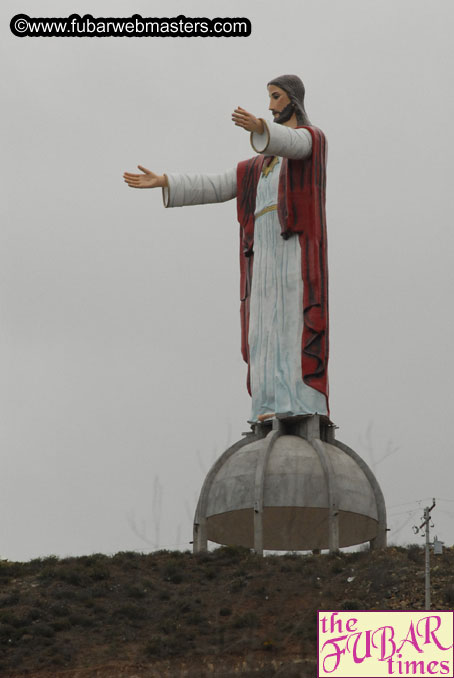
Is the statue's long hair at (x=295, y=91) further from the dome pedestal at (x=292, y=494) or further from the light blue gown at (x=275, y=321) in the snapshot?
the dome pedestal at (x=292, y=494)

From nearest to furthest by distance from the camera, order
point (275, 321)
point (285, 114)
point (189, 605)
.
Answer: point (189, 605) < point (275, 321) < point (285, 114)

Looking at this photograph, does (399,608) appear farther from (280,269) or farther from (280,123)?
(280,123)

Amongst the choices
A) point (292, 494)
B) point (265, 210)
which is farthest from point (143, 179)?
point (292, 494)

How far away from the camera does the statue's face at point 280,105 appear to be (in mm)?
34625

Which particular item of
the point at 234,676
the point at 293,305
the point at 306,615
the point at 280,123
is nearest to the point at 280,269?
the point at 293,305

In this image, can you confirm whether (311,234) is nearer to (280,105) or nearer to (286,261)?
(286,261)

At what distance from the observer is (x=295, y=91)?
34.7 meters

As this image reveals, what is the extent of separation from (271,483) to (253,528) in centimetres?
177

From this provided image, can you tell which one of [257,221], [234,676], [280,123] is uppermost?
[280,123]

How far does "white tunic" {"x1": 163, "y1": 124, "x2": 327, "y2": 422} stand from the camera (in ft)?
109

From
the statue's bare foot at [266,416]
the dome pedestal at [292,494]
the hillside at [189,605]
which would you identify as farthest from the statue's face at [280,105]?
the hillside at [189,605]

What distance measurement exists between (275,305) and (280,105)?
4634 millimetres

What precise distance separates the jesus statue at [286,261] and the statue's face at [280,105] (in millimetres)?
23

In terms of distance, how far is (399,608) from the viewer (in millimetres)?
27859
